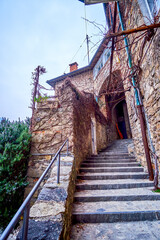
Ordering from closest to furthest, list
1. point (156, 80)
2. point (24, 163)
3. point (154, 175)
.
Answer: point (156, 80)
point (154, 175)
point (24, 163)

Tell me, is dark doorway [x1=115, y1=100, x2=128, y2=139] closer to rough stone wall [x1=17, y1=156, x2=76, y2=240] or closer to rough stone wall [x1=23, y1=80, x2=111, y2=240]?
rough stone wall [x1=23, y1=80, x2=111, y2=240]

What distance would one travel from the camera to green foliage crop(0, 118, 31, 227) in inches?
96.3

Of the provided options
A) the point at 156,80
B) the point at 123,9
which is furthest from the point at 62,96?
the point at 123,9

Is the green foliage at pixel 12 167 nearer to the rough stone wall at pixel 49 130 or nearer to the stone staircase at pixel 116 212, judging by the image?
the rough stone wall at pixel 49 130

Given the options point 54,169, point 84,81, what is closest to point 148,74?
point 54,169

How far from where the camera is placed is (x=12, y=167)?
2.71 meters

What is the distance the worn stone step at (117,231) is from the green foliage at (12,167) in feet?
5.27

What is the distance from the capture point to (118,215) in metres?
1.76

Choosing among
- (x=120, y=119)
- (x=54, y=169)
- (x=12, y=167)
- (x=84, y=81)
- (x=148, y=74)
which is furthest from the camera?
(x=120, y=119)

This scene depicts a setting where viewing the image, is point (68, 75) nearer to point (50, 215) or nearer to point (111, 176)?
point (111, 176)

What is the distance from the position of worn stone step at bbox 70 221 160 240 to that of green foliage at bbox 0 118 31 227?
1607mm

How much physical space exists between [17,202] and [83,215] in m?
1.71

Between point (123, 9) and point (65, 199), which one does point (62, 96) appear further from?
point (123, 9)

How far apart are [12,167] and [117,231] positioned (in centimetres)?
235
